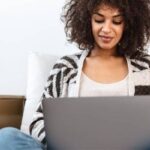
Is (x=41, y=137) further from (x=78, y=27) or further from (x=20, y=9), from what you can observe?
(x=20, y=9)

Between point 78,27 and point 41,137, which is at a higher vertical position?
point 78,27

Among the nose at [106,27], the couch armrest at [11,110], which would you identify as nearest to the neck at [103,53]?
the nose at [106,27]

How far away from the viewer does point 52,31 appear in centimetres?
156

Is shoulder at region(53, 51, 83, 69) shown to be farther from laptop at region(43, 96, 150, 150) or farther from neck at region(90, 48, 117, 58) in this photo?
laptop at region(43, 96, 150, 150)

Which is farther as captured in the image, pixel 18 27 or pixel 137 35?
pixel 18 27

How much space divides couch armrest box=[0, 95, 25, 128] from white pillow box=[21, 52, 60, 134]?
0.05 meters

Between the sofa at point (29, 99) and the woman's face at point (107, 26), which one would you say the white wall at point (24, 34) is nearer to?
the sofa at point (29, 99)

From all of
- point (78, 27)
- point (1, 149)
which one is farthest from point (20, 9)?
point (1, 149)

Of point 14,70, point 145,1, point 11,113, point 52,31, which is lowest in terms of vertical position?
point 11,113

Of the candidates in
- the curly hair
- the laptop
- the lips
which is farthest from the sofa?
the laptop

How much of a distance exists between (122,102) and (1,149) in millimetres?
304

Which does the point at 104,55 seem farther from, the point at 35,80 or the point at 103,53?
the point at 35,80

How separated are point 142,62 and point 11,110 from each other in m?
0.49

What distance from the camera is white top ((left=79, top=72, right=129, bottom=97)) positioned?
108cm
